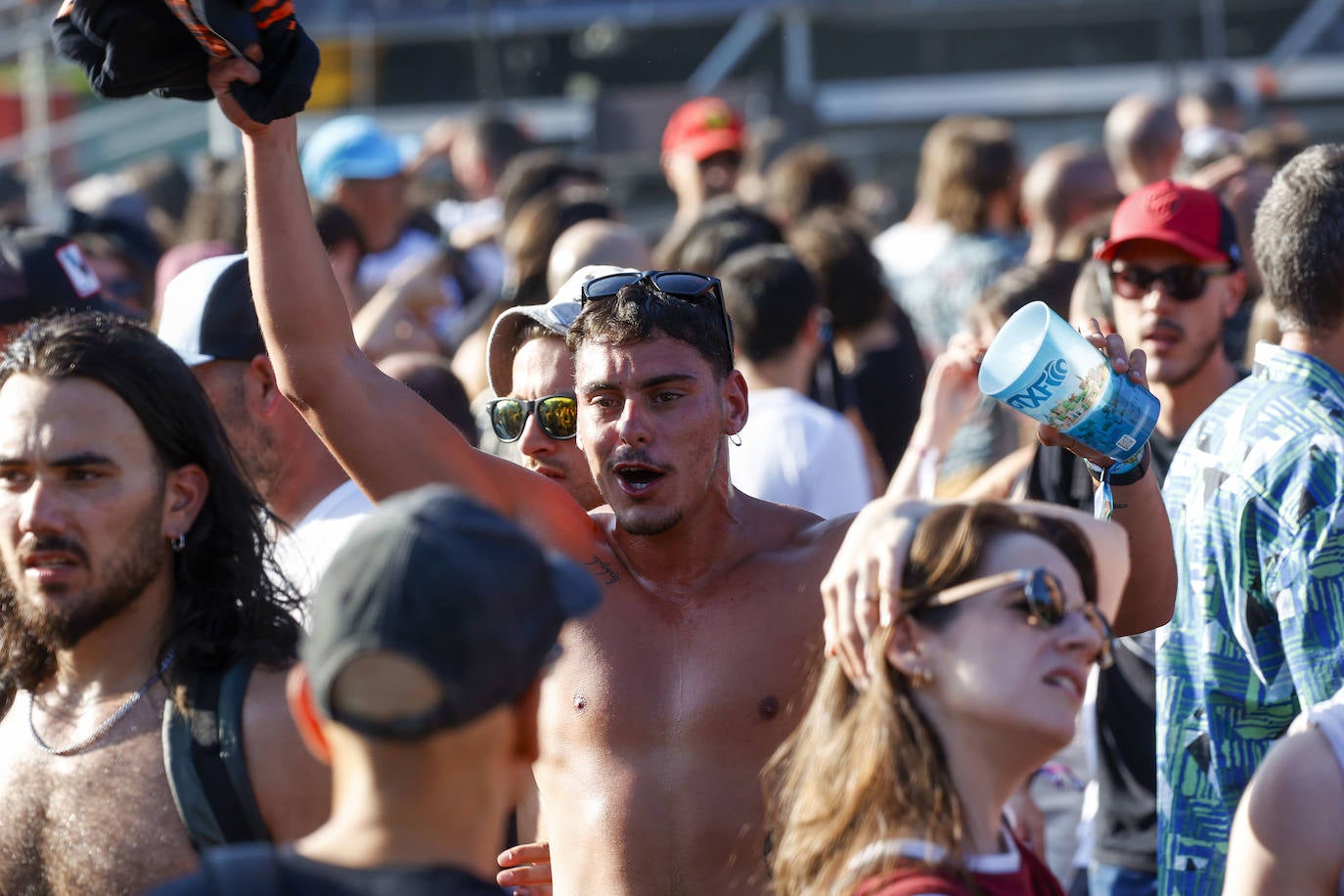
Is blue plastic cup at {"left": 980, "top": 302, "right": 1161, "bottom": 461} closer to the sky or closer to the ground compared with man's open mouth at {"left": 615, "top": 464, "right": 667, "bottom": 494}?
closer to the sky

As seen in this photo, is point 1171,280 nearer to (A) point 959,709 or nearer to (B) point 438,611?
(A) point 959,709

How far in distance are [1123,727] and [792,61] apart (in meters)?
10.9

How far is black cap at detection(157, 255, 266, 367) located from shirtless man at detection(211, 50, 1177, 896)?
0.98 m

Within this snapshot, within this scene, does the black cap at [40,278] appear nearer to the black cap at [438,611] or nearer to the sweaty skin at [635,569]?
the sweaty skin at [635,569]

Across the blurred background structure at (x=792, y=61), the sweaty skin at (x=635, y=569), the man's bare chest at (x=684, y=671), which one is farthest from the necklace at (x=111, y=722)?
the blurred background structure at (x=792, y=61)

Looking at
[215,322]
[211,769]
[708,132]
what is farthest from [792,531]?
[708,132]

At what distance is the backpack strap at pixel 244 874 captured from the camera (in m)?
1.69

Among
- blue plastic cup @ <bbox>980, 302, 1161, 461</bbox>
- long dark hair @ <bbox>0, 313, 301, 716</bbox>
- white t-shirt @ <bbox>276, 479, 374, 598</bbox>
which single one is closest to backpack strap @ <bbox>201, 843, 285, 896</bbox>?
long dark hair @ <bbox>0, 313, 301, 716</bbox>

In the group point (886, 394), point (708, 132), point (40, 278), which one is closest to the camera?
point (40, 278)

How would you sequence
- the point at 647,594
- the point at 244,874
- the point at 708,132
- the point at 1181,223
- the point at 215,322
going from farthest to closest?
the point at 708,132 < the point at 1181,223 < the point at 215,322 < the point at 647,594 < the point at 244,874

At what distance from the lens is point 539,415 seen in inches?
136

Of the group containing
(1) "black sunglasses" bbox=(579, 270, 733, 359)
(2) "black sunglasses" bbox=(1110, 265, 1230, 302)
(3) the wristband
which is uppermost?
(1) "black sunglasses" bbox=(579, 270, 733, 359)

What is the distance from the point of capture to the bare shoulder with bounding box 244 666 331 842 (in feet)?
8.18

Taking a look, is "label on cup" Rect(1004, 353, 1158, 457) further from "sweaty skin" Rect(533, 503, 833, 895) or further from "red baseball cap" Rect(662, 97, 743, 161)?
"red baseball cap" Rect(662, 97, 743, 161)
